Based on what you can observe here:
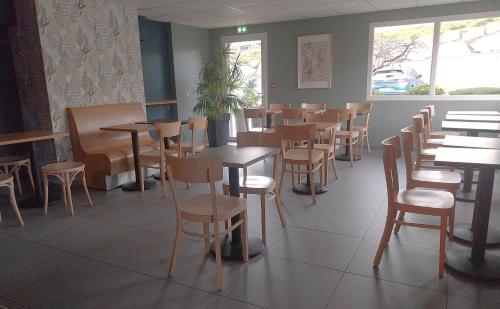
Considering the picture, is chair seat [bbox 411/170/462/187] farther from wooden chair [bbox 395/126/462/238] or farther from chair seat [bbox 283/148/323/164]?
chair seat [bbox 283/148/323/164]

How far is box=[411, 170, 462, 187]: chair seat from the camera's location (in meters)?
2.83

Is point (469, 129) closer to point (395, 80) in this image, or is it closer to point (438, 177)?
point (438, 177)

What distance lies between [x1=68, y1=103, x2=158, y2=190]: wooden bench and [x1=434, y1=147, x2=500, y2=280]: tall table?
384cm

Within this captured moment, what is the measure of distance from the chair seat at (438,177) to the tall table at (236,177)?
47.6 inches

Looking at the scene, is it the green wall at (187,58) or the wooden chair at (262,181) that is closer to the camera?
the wooden chair at (262,181)

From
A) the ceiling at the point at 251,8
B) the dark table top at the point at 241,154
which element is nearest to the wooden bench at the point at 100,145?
the ceiling at the point at 251,8

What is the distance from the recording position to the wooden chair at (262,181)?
9.53ft

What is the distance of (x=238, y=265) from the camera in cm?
265

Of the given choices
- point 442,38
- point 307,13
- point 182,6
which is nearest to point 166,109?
point 182,6

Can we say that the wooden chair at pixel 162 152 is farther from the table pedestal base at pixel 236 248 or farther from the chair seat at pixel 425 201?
the chair seat at pixel 425 201

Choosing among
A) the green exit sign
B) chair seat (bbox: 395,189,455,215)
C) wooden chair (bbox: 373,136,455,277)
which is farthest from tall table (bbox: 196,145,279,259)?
the green exit sign

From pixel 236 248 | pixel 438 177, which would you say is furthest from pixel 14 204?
pixel 438 177

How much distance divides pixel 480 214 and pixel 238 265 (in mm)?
1691

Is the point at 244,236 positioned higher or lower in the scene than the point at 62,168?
lower
